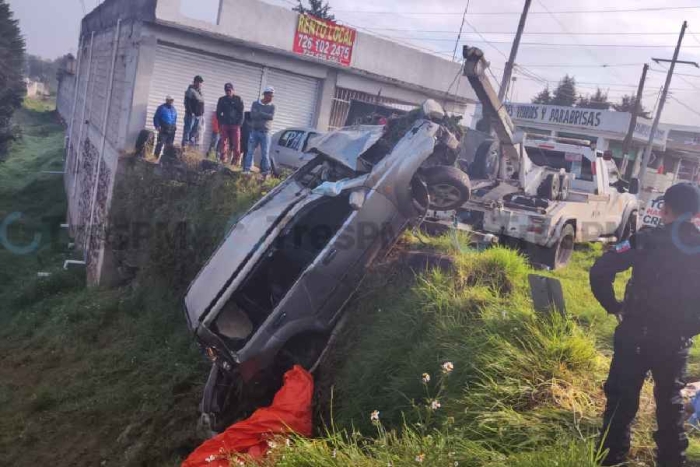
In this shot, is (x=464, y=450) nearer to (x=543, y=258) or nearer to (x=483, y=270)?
(x=483, y=270)

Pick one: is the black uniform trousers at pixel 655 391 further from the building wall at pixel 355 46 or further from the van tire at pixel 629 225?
the building wall at pixel 355 46

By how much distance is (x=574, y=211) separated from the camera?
27.6 feet

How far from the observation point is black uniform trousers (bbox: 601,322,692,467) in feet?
10.4

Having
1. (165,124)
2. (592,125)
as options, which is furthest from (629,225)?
(592,125)

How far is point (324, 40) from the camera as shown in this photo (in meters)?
16.5

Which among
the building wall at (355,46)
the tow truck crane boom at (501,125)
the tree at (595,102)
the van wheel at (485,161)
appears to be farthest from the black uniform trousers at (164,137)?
the tree at (595,102)

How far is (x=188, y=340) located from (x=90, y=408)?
1360 millimetres

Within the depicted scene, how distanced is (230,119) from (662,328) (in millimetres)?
9675

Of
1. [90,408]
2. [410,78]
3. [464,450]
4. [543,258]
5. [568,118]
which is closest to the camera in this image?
[464,450]

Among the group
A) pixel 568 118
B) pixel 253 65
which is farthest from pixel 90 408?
pixel 568 118

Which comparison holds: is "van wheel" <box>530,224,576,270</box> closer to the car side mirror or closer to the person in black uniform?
the car side mirror

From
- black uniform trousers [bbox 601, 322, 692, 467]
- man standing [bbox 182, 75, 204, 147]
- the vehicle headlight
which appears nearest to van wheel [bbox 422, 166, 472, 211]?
the vehicle headlight

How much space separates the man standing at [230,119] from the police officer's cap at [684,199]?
906 cm

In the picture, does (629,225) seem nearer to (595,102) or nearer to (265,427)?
(265,427)
